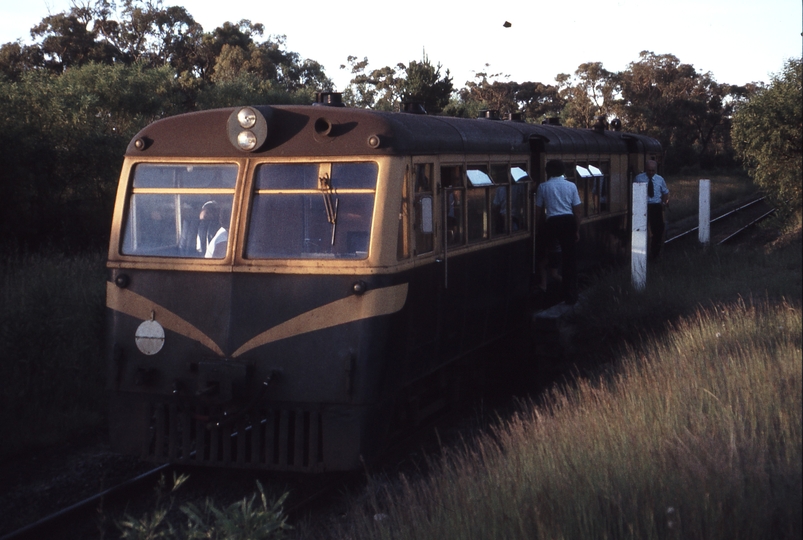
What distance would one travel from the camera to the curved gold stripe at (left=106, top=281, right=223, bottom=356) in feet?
21.9

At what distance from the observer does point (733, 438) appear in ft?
13.9

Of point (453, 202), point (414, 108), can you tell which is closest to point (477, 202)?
point (453, 202)

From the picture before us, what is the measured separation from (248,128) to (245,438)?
2301 mm

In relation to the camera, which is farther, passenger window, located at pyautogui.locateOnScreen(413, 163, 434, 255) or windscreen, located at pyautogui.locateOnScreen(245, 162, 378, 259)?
passenger window, located at pyautogui.locateOnScreen(413, 163, 434, 255)

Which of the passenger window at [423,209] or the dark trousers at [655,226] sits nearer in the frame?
the passenger window at [423,209]

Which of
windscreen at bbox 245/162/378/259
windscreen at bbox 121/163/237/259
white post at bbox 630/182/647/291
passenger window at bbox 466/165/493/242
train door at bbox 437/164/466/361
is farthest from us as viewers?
white post at bbox 630/182/647/291

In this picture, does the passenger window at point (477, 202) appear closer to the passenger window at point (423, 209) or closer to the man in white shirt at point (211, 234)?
the passenger window at point (423, 209)

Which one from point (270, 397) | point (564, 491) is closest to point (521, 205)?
point (270, 397)

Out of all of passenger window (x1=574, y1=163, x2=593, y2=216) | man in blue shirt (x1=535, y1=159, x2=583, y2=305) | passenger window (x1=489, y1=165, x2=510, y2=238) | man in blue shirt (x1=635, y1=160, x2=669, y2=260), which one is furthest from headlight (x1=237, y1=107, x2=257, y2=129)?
man in blue shirt (x1=635, y1=160, x2=669, y2=260)

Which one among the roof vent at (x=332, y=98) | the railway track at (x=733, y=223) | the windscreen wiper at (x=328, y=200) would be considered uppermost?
the roof vent at (x=332, y=98)

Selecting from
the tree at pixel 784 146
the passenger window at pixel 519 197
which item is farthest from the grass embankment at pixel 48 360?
the tree at pixel 784 146

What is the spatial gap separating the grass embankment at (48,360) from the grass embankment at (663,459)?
3547 millimetres

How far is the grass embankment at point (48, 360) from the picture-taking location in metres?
8.60

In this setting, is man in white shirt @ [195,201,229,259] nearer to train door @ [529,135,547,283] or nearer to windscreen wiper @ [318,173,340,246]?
windscreen wiper @ [318,173,340,246]
